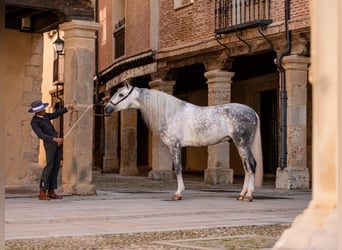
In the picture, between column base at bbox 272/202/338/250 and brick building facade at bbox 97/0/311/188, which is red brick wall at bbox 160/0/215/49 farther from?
column base at bbox 272/202/338/250

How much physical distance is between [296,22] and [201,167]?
1175 cm

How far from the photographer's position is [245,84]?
24.1m

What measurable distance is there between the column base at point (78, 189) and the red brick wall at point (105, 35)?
489 inches

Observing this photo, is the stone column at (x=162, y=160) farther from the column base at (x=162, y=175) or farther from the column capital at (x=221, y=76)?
the column capital at (x=221, y=76)

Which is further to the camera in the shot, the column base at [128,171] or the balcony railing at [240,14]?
the column base at [128,171]

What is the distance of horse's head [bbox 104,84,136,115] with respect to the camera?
1296 cm

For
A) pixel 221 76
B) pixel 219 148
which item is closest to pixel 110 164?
pixel 219 148

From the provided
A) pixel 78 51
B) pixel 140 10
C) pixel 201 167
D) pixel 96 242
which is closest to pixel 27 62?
pixel 78 51

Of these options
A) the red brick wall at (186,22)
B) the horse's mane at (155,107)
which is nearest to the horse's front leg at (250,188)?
the horse's mane at (155,107)

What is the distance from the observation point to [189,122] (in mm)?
12992

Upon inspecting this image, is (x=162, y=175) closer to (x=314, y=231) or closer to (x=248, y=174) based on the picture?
(x=248, y=174)

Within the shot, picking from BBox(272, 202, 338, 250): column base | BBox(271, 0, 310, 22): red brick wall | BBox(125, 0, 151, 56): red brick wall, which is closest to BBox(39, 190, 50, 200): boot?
BBox(271, 0, 310, 22): red brick wall

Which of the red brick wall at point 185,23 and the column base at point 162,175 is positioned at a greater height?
the red brick wall at point 185,23

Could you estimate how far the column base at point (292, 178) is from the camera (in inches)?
634
